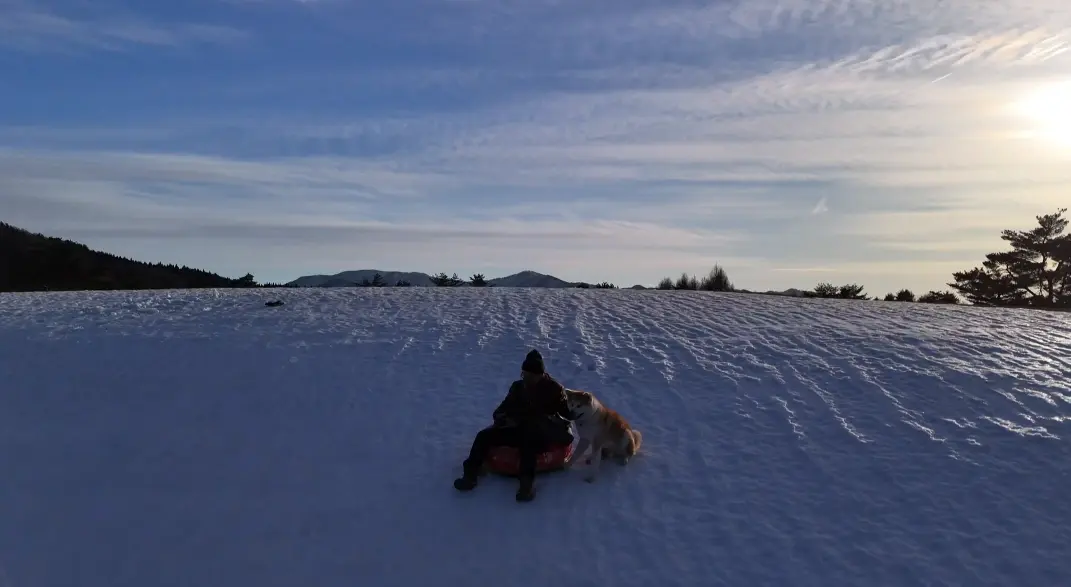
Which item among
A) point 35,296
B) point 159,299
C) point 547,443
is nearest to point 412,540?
point 547,443

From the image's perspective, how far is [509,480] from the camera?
8836 mm

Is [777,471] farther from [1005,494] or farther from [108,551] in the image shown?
[108,551]

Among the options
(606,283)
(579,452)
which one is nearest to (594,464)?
(579,452)

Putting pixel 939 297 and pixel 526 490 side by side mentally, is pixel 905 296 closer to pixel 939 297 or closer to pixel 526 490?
pixel 939 297

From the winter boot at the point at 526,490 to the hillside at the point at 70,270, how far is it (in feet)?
118

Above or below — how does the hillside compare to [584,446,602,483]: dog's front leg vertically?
above

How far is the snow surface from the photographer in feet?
24.1

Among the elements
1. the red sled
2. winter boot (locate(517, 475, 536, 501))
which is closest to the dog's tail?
the red sled

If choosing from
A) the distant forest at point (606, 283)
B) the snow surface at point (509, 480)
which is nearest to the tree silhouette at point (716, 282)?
the distant forest at point (606, 283)

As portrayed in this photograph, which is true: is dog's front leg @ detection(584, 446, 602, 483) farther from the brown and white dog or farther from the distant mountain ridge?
the distant mountain ridge

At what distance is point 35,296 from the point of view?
20.8m

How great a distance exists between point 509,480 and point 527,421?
2.51 ft

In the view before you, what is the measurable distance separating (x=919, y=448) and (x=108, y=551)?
966cm

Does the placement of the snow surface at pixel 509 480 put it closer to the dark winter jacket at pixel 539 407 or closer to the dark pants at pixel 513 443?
the dark pants at pixel 513 443
